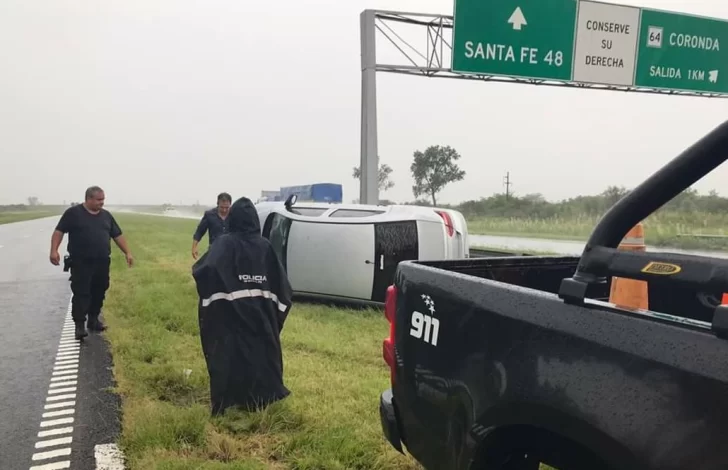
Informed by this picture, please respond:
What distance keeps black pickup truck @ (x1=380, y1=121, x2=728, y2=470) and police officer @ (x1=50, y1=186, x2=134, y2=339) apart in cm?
538

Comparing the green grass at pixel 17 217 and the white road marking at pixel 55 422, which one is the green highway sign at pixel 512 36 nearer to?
the white road marking at pixel 55 422

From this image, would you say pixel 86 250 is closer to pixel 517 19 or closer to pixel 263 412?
pixel 263 412

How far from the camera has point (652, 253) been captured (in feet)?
4.67

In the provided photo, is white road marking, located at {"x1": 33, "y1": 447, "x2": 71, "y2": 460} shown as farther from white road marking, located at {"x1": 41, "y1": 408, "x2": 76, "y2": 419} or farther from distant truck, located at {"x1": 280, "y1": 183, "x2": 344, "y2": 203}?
distant truck, located at {"x1": 280, "y1": 183, "x2": 344, "y2": 203}

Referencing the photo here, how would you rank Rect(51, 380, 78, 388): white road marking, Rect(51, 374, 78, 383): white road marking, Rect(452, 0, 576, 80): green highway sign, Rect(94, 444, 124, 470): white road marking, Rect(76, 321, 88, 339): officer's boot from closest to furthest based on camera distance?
1. Rect(94, 444, 124, 470): white road marking
2. Rect(51, 380, 78, 388): white road marking
3. Rect(51, 374, 78, 383): white road marking
4. Rect(76, 321, 88, 339): officer's boot
5. Rect(452, 0, 576, 80): green highway sign

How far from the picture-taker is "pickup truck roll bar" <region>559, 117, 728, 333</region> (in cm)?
131

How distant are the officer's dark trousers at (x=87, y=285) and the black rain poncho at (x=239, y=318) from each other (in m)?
3.17

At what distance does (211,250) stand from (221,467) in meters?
1.48

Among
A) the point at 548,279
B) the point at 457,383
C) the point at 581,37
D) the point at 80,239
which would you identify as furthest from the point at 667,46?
the point at 457,383

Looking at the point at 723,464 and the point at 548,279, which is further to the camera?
the point at 548,279

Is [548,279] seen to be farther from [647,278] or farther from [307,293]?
[307,293]

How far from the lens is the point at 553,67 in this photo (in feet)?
35.8

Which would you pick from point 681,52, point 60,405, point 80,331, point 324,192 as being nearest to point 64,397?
point 60,405

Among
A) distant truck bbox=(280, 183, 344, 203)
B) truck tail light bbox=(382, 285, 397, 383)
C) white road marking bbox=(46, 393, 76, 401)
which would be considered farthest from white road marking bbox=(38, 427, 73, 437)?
distant truck bbox=(280, 183, 344, 203)
